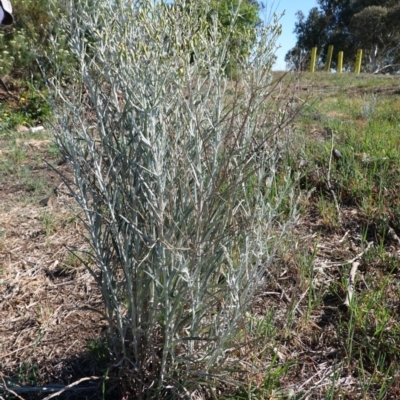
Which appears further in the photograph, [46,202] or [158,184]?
[46,202]

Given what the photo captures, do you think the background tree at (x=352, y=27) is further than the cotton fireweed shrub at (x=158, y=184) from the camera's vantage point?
Yes

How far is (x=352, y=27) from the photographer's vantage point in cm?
3139

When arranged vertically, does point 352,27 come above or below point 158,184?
above

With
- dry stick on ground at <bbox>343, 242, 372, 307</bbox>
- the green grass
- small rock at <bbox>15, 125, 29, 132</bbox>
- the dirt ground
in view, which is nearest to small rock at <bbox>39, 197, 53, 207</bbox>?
the dirt ground

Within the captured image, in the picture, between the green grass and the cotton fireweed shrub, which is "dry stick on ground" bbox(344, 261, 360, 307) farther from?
the cotton fireweed shrub

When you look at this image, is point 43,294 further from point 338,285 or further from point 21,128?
point 21,128

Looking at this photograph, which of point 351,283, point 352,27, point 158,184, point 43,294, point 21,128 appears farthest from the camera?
point 352,27

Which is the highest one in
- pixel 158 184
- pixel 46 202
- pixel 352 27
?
pixel 352 27

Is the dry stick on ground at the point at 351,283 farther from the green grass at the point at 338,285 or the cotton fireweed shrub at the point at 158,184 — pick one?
the cotton fireweed shrub at the point at 158,184

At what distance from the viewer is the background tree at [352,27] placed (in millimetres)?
29969

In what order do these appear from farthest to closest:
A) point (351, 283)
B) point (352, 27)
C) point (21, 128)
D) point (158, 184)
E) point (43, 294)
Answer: point (352, 27) → point (21, 128) → point (43, 294) → point (351, 283) → point (158, 184)

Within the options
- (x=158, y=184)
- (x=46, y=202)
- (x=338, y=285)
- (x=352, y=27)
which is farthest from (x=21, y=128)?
(x=352, y=27)

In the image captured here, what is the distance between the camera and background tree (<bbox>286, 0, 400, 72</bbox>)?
2997 centimetres

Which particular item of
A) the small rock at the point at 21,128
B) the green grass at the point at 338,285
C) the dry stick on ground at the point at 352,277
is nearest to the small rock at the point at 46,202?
the green grass at the point at 338,285
